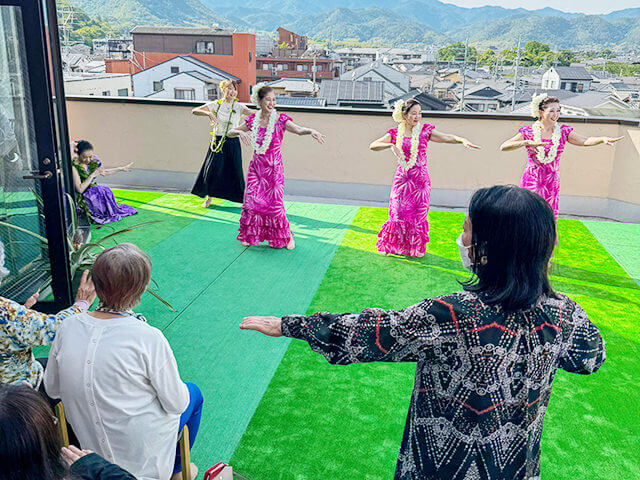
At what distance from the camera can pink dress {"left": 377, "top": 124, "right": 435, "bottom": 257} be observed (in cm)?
533

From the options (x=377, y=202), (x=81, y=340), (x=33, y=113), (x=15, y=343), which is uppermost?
(x=33, y=113)

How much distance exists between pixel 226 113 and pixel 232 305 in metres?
3.06

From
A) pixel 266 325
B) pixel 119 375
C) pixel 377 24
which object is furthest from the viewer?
pixel 377 24

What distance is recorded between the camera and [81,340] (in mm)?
1845

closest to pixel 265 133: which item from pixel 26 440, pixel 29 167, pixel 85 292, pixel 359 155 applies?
pixel 29 167

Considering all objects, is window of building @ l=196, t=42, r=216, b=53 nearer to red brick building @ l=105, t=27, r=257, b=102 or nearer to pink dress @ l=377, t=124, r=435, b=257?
red brick building @ l=105, t=27, r=257, b=102

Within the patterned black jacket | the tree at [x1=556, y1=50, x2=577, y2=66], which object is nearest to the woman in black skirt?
the patterned black jacket

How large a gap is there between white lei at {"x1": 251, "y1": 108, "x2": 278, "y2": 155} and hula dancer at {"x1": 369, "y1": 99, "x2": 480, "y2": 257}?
96 centimetres

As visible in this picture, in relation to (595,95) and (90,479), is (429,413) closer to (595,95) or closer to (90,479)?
(90,479)

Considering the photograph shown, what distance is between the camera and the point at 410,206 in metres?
5.40

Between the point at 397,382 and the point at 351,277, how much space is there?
1698 mm

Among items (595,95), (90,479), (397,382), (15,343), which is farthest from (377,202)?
(595,95)

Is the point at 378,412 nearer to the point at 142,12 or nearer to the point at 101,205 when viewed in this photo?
the point at 101,205

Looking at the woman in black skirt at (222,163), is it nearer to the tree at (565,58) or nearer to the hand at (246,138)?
the hand at (246,138)
